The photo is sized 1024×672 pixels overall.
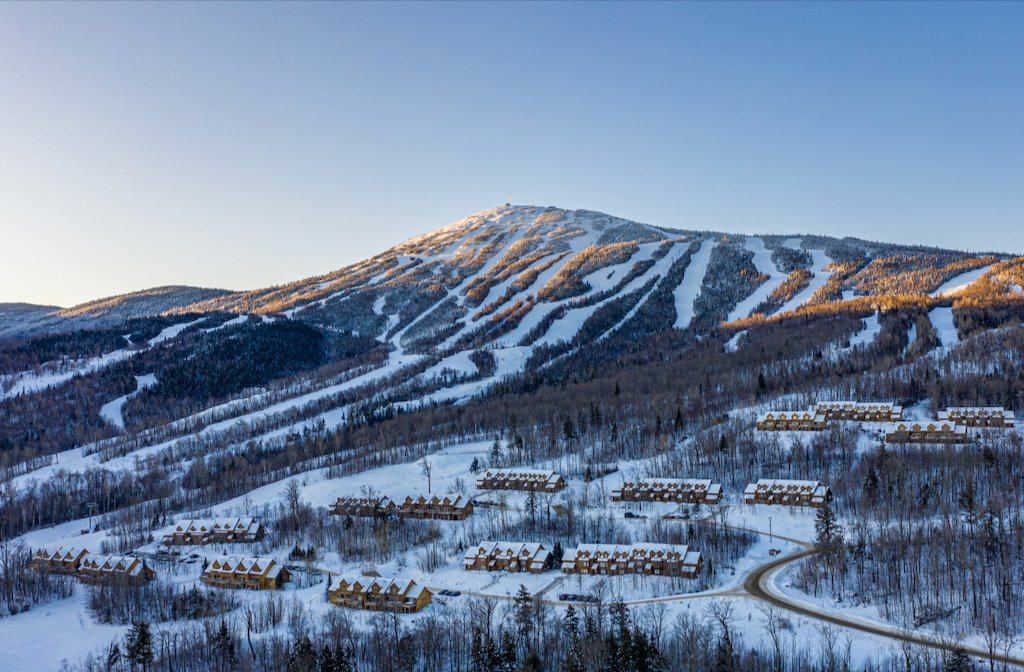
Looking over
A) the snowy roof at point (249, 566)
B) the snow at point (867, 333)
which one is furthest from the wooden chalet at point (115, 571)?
the snow at point (867, 333)

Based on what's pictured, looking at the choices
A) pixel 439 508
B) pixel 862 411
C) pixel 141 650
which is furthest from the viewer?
pixel 862 411

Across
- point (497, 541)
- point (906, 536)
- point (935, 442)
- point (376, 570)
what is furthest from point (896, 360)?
point (376, 570)

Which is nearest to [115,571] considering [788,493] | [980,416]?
[788,493]

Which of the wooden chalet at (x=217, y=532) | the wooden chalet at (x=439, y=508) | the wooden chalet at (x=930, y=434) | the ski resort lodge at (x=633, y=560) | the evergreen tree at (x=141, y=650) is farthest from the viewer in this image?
the wooden chalet at (x=930, y=434)

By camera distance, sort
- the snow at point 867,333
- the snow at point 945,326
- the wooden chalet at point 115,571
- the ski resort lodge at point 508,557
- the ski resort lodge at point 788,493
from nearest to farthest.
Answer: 1. the ski resort lodge at point 508,557
2. the wooden chalet at point 115,571
3. the ski resort lodge at point 788,493
4. the snow at point 945,326
5. the snow at point 867,333

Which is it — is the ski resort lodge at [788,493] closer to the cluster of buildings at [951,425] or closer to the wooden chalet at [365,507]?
the cluster of buildings at [951,425]

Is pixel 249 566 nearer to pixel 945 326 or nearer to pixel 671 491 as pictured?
pixel 671 491
